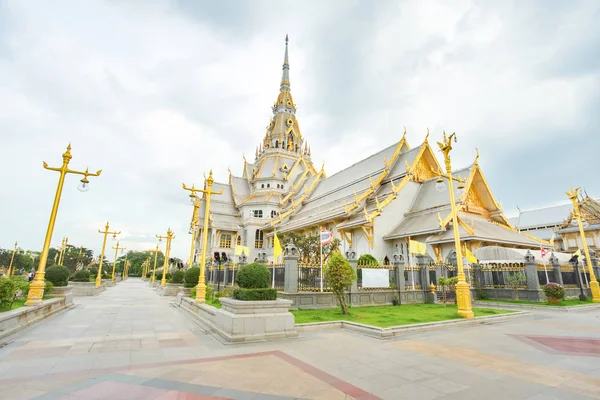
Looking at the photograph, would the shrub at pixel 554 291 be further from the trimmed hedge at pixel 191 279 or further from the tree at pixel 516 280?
the trimmed hedge at pixel 191 279

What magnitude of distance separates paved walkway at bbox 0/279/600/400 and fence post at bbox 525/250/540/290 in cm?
840

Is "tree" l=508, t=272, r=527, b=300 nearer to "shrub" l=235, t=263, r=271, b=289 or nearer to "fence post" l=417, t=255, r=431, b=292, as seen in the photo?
"fence post" l=417, t=255, r=431, b=292

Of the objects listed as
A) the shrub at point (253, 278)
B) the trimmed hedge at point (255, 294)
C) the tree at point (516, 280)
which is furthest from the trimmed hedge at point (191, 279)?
the tree at point (516, 280)

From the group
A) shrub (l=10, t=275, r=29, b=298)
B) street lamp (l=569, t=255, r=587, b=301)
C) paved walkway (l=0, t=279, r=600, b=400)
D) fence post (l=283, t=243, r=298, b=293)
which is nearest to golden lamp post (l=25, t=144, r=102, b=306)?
shrub (l=10, t=275, r=29, b=298)

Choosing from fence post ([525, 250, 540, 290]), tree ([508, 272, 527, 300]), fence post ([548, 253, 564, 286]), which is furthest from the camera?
fence post ([548, 253, 564, 286])

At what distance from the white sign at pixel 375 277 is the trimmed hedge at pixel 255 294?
6.92 metres

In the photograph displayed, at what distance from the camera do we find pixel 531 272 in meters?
16.5

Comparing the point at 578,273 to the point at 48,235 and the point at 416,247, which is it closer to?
the point at 416,247

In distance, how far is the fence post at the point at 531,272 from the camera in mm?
16234

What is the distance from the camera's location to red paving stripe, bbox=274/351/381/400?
4.24 meters

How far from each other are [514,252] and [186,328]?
1849cm

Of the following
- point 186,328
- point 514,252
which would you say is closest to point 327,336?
point 186,328

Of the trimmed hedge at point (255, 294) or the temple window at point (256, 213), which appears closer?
the trimmed hedge at point (255, 294)

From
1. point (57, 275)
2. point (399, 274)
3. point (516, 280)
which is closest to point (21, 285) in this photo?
point (57, 275)
